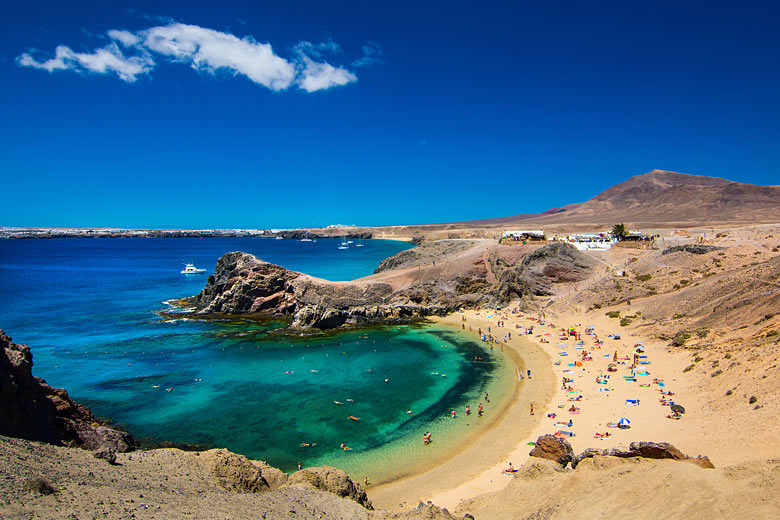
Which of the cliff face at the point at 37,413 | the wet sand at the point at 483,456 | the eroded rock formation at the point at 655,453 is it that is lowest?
the wet sand at the point at 483,456

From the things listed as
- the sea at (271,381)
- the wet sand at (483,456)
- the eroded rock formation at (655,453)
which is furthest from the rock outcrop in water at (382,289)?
the eroded rock formation at (655,453)

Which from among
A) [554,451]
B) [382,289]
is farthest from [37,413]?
[382,289]

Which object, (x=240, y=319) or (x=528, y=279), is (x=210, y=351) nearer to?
(x=240, y=319)

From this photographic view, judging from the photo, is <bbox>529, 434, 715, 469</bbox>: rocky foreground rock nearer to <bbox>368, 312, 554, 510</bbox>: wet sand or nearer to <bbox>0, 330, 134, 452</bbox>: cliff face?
<bbox>368, 312, 554, 510</bbox>: wet sand

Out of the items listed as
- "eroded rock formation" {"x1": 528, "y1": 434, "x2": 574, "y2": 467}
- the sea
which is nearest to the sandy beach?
the sea

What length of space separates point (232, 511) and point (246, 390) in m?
21.3

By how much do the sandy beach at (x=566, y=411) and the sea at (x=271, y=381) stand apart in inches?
59.2

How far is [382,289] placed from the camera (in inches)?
2050

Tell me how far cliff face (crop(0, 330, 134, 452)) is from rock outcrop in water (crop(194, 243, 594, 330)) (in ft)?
109

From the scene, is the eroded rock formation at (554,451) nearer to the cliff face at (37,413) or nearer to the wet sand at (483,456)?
the wet sand at (483,456)

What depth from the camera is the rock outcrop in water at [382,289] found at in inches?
1897

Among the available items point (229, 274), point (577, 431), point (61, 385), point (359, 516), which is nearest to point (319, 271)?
point (229, 274)

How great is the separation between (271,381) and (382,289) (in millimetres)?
23720

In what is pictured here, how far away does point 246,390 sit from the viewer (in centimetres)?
2855
